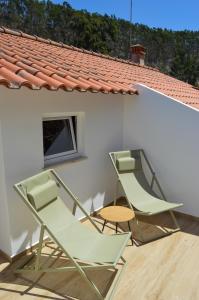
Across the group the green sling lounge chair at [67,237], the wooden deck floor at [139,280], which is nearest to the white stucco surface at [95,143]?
the green sling lounge chair at [67,237]

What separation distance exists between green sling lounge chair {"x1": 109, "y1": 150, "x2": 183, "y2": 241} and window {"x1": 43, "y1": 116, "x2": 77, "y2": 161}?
0.92 metres

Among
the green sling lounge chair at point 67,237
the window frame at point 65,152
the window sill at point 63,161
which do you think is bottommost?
the green sling lounge chair at point 67,237

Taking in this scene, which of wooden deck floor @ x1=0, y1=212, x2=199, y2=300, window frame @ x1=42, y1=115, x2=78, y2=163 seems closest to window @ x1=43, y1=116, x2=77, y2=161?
window frame @ x1=42, y1=115, x2=78, y2=163

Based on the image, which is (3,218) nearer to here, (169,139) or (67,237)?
(67,237)

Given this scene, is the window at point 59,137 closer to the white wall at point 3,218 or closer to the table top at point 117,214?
the white wall at point 3,218

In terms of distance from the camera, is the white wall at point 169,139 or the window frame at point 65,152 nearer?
the window frame at point 65,152

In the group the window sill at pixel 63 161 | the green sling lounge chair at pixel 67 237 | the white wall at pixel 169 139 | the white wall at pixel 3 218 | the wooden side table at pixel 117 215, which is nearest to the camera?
the green sling lounge chair at pixel 67 237

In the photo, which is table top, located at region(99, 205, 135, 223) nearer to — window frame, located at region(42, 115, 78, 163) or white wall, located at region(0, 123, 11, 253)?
window frame, located at region(42, 115, 78, 163)

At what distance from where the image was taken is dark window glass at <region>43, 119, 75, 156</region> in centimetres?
538

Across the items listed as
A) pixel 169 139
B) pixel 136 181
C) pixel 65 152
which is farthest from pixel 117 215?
pixel 169 139

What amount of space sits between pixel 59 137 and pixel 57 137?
5 cm

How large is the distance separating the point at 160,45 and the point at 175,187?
49.6 meters

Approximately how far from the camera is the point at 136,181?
20.5 feet

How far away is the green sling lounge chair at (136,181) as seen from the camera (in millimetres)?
5698
